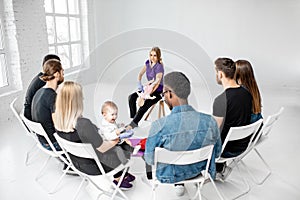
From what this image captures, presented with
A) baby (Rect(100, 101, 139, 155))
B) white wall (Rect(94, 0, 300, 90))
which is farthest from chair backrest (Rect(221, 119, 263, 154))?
white wall (Rect(94, 0, 300, 90))

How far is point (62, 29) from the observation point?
6215mm

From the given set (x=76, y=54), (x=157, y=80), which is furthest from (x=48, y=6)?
(x=157, y=80)

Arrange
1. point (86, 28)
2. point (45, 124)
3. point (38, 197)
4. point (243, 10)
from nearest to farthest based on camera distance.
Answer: point (38, 197), point (45, 124), point (243, 10), point (86, 28)

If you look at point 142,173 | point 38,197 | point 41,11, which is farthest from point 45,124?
point 41,11

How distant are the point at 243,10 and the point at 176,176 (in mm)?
5475

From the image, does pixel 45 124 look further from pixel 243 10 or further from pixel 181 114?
pixel 243 10

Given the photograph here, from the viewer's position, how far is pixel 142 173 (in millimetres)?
2832

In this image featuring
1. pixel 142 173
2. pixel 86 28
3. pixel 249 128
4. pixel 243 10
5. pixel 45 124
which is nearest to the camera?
pixel 249 128

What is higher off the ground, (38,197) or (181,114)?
(181,114)

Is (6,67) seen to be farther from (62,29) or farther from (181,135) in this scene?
(181,135)

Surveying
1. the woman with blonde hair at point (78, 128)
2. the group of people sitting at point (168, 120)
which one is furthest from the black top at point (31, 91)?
the woman with blonde hair at point (78, 128)

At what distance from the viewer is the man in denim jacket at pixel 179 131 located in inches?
73.1

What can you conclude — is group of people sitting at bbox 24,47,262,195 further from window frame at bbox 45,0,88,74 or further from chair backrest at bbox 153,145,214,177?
window frame at bbox 45,0,88,74

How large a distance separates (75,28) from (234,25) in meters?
3.72
